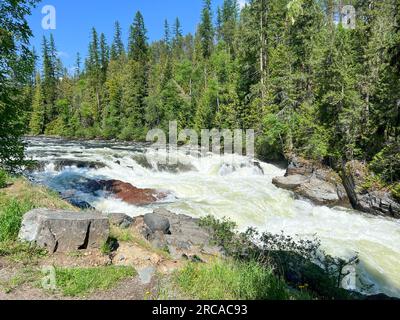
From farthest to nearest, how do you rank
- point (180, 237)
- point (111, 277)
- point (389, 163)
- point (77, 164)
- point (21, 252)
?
point (77, 164) < point (389, 163) < point (180, 237) < point (21, 252) < point (111, 277)

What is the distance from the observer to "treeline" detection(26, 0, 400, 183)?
1839 cm

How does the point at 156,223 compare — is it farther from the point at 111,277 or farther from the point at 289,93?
the point at 289,93

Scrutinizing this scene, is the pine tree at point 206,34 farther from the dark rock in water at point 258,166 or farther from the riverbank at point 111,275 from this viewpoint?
the riverbank at point 111,275

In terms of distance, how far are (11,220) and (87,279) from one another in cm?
222

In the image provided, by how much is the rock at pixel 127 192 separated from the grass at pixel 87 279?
35.0 feet

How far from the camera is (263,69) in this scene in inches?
1284

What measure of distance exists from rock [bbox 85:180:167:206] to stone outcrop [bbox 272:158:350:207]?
25.4ft

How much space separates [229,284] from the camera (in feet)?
16.0

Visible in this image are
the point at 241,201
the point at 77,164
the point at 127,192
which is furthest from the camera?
the point at 77,164

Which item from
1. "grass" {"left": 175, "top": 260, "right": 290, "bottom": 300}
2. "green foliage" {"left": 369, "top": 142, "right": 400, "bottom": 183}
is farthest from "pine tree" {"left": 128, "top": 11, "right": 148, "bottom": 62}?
"grass" {"left": 175, "top": 260, "right": 290, "bottom": 300}

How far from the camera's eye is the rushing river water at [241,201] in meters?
11.8

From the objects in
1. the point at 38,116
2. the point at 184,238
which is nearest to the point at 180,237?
the point at 184,238

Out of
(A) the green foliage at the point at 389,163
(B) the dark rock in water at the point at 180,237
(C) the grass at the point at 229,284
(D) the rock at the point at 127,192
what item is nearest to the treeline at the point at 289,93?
(A) the green foliage at the point at 389,163

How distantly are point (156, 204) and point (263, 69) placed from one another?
2182cm
